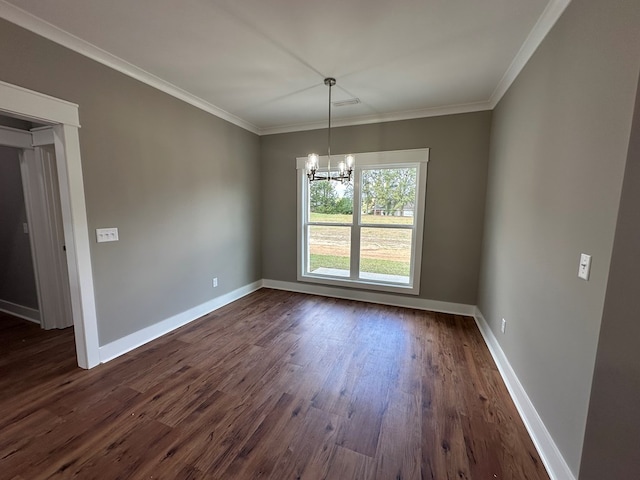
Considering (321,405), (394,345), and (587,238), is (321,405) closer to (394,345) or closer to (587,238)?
(394,345)

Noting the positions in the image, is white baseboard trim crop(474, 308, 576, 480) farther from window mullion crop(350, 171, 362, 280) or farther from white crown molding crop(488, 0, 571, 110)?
white crown molding crop(488, 0, 571, 110)

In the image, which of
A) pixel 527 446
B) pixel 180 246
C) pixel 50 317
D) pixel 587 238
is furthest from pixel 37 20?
pixel 527 446

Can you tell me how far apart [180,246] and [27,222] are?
5.55 ft

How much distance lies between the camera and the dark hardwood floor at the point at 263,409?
1480 millimetres

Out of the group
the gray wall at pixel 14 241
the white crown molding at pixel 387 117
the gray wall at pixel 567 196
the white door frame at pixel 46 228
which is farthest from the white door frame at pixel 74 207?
the gray wall at pixel 567 196

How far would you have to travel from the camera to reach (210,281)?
3.66 metres

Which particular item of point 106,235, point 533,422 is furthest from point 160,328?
point 533,422

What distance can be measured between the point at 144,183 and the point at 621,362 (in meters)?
3.66

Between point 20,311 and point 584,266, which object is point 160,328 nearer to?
point 20,311

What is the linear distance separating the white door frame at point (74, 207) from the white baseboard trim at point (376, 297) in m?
2.69

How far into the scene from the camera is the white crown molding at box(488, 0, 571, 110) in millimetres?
1640

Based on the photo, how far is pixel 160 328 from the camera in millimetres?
2979

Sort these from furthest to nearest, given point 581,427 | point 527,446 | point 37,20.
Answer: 1. point 37,20
2. point 527,446
3. point 581,427

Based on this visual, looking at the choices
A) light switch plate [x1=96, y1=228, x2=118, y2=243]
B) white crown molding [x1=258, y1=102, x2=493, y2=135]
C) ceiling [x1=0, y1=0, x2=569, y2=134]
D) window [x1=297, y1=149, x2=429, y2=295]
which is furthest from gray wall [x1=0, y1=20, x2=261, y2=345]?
window [x1=297, y1=149, x2=429, y2=295]
